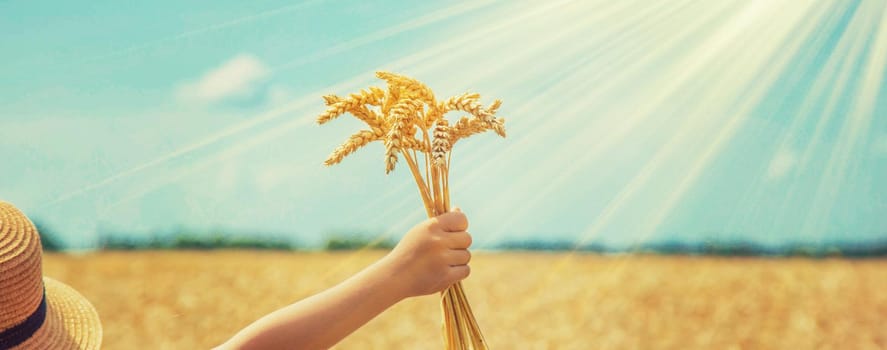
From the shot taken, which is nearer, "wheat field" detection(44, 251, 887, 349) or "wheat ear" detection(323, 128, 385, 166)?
"wheat ear" detection(323, 128, 385, 166)

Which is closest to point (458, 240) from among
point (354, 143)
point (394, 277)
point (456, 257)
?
point (456, 257)

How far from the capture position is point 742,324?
4.59 metres

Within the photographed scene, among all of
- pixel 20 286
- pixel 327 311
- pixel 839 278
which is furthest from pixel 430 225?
pixel 839 278

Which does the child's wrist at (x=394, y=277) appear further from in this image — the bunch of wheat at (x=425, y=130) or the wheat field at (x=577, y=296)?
the wheat field at (x=577, y=296)

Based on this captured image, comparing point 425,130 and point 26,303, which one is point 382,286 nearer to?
point 425,130

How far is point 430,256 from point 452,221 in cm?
9

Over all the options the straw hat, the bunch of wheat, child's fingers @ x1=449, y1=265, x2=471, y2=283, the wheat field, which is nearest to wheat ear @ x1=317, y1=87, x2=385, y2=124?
the bunch of wheat

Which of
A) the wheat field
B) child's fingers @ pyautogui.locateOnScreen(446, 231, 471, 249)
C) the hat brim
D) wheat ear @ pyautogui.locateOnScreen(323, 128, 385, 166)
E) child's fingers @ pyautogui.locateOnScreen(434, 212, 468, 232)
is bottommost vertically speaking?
the wheat field

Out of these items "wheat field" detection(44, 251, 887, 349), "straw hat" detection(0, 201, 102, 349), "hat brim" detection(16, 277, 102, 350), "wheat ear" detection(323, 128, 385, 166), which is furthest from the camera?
"wheat field" detection(44, 251, 887, 349)

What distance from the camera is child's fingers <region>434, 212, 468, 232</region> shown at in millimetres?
1588

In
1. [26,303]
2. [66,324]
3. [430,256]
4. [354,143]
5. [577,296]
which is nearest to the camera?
[354,143]

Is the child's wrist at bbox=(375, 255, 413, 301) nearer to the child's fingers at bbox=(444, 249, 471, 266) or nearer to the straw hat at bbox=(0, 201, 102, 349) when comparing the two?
the child's fingers at bbox=(444, 249, 471, 266)

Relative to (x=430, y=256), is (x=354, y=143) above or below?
above

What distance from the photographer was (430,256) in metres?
1.58
